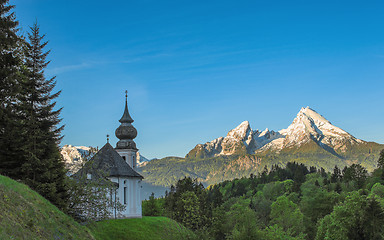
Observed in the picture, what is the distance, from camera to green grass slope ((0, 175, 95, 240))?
25864 mm

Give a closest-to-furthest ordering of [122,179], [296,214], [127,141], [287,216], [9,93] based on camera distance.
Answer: [9,93] < [122,179] < [127,141] < [296,214] < [287,216]

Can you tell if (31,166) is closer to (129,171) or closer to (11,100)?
(11,100)

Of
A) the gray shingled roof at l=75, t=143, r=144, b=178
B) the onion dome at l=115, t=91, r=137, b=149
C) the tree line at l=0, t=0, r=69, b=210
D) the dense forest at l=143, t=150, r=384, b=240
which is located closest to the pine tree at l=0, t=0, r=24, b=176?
the tree line at l=0, t=0, r=69, b=210

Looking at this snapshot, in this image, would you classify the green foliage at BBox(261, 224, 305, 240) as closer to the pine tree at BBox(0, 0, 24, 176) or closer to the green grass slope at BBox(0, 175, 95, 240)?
the green grass slope at BBox(0, 175, 95, 240)

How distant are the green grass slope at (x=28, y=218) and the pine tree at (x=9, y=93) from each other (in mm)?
10871

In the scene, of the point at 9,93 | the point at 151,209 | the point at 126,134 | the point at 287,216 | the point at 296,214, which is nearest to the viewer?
the point at 9,93

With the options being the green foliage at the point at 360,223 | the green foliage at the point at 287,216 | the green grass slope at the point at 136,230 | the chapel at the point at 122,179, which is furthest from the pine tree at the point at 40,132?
the green foliage at the point at 287,216

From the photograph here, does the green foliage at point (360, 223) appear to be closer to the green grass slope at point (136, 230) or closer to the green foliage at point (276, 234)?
the green foliage at point (276, 234)

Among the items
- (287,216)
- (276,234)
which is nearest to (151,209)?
(287,216)

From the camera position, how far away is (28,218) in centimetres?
2922

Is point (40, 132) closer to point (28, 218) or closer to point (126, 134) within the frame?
point (28, 218)

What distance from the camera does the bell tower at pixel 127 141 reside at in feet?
288

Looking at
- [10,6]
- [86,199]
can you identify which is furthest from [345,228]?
[10,6]

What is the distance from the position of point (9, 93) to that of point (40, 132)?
5.68m
